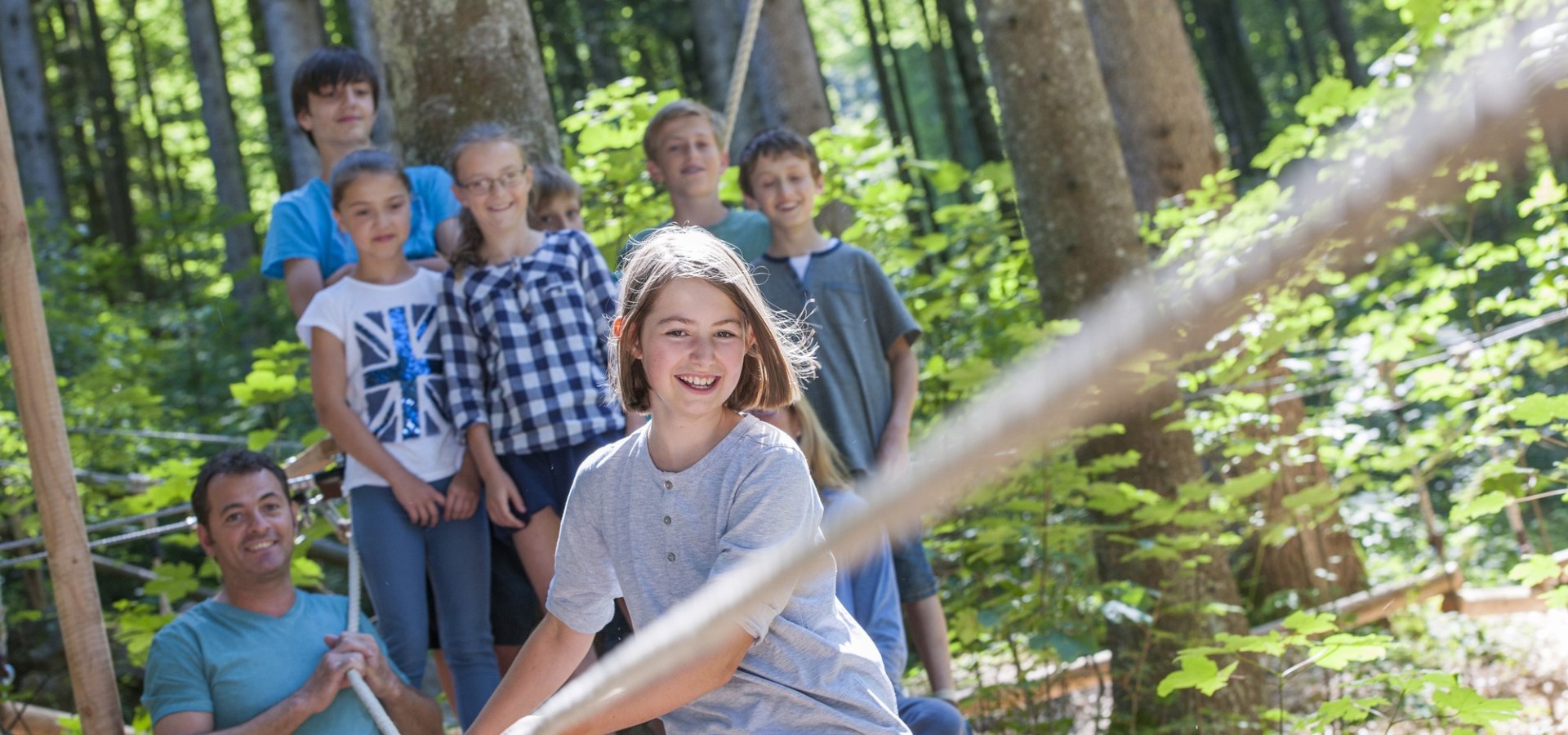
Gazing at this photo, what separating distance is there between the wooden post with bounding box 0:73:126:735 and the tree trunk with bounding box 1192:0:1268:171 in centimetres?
1947

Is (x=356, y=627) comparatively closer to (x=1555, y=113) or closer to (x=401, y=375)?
(x=401, y=375)

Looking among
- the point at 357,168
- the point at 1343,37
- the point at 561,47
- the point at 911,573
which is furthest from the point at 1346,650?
the point at 1343,37

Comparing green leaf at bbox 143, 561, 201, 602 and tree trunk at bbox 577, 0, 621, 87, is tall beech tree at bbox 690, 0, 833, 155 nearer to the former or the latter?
green leaf at bbox 143, 561, 201, 602

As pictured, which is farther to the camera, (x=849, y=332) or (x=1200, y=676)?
(x=849, y=332)

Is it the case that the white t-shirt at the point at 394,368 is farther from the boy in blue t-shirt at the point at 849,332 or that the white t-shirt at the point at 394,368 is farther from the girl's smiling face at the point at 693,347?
the girl's smiling face at the point at 693,347

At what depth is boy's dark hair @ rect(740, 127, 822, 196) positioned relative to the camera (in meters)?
3.32

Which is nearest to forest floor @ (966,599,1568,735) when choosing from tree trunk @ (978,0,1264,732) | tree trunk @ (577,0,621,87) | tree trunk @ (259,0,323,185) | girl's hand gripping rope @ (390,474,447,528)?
tree trunk @ (978,0,1264,732)

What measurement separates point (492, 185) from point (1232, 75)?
800 inches

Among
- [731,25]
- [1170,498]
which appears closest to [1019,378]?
[1170,498]

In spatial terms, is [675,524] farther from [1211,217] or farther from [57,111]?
[57,111]

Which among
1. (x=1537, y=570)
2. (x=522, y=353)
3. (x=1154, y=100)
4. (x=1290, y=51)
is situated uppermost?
(x=1290, y=51)

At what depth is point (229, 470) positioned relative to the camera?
2789 mm

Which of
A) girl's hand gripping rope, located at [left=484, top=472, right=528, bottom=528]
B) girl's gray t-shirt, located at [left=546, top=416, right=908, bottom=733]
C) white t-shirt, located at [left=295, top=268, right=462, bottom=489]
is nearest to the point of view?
girl's gray t-shirt, located at [left=546, top=416, right=908, bottom=733]

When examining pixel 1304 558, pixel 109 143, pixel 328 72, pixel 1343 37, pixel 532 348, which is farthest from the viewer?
pixel 1343 37
